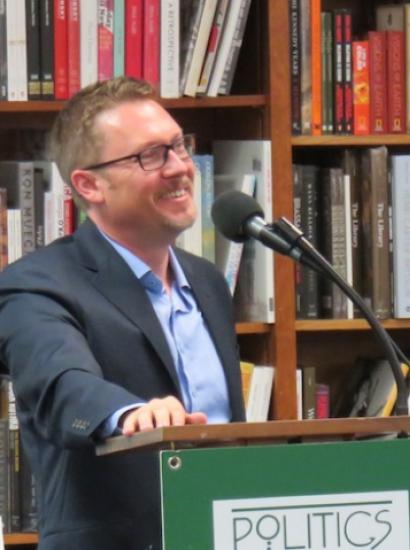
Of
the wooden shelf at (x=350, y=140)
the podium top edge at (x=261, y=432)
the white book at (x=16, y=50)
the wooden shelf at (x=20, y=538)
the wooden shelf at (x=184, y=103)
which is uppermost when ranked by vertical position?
the white book at (x=16, y=50)

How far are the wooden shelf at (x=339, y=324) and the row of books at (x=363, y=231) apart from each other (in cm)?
2

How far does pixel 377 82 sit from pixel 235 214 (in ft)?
3.46

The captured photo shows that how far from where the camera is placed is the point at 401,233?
2854mm

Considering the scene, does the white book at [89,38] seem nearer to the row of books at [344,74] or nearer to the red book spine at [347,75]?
the row of books at [344,74]

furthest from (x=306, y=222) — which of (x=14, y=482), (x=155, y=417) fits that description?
(x=155, y=417)

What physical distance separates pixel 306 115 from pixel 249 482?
1.50m

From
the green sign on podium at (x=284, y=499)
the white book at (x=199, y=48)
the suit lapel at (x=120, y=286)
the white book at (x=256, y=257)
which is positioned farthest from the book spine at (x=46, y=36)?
the green sign on podium at (x=284, y=499)

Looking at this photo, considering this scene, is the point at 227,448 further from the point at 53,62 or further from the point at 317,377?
the point at 317,377

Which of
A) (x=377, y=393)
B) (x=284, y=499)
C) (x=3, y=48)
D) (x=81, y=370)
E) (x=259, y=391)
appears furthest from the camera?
(x=377, y=393)

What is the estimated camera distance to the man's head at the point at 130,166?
208 cm

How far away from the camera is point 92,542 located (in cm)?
179

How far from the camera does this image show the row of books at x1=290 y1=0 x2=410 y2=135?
281cm

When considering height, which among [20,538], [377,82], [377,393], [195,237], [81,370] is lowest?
[20,538]

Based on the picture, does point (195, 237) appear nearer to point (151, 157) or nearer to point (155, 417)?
point (151, 157)
